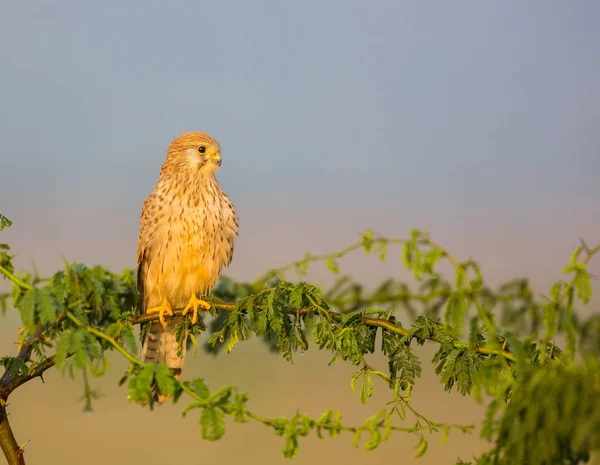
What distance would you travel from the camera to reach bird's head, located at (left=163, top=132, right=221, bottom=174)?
5.66 metres

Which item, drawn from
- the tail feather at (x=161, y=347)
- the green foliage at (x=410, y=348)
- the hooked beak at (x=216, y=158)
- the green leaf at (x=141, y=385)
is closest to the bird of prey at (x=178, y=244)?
the tail feather at (x=161, y=347)

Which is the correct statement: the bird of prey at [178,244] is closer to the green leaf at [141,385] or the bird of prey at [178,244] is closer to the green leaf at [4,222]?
the green leaf at [4,222]

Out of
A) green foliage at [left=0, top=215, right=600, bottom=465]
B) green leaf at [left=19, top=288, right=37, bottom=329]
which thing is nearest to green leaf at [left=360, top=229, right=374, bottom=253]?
green foliage at [left=0, top=215, right=600, bottom=465]

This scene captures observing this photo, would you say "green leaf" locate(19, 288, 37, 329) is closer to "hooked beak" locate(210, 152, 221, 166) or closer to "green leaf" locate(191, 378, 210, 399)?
"green leaf" locate(191, 378, 210, 399)

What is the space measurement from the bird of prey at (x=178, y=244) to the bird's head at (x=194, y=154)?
18 millimetres

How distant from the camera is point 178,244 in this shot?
17.5ft

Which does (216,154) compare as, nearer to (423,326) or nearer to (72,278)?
(72,278)

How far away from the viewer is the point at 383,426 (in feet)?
7.52

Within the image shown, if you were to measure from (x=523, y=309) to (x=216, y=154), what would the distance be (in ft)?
12.8

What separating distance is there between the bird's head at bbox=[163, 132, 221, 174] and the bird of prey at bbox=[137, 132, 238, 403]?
0.02 m

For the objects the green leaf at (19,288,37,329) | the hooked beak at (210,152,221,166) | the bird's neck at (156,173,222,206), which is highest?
the hooked beak at (210,152,221,166)

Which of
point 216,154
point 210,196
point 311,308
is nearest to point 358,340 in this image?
point 311,308

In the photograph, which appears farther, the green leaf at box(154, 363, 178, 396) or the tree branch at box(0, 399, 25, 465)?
the tree branch at box(0, 399, 25, 465)

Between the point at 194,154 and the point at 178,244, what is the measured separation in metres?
0.82
